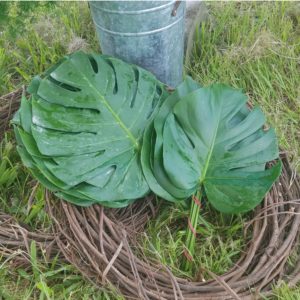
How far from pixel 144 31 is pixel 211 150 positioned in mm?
569

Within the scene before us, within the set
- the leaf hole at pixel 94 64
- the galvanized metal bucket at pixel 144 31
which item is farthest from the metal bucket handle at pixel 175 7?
the leaf hole at pixel 94 64

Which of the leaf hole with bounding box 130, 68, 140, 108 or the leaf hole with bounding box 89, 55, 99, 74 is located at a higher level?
the leaf hole with bounding box 89, 55, 99, 74

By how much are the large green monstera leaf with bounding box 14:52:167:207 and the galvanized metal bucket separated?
0.11 meters

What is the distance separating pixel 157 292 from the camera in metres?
1.46

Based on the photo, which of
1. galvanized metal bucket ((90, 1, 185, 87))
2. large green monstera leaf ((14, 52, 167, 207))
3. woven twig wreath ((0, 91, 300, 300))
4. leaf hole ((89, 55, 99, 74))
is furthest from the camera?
leaf hole ((89, 55, 99, 74))

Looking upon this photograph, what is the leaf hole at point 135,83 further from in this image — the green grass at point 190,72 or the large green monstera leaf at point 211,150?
the green grass at point 190,72

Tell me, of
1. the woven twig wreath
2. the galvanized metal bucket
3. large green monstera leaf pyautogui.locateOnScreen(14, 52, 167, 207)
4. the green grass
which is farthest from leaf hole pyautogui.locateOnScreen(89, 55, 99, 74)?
the woven twig wreath

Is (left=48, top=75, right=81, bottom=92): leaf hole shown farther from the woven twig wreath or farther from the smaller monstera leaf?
the woven twig wreath

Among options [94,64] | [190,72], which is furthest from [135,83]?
[190,72]

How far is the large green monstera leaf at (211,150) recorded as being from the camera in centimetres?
158

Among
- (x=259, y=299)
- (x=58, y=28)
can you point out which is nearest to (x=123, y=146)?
(x=259, y=299)

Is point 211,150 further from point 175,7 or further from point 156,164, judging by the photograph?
point 175,7

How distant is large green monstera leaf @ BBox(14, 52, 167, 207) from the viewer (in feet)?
5.19

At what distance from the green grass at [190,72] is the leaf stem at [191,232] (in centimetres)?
3
